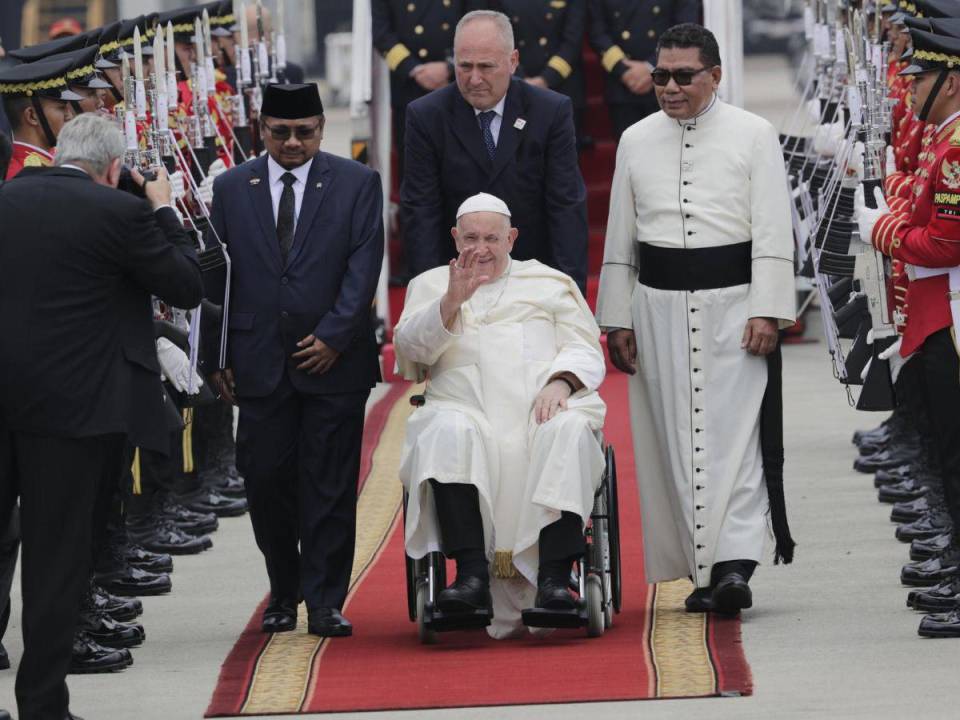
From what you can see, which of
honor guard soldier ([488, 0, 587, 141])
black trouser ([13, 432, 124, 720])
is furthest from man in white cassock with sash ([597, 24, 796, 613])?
honor guard soldier ([488, 0, 587, 141])

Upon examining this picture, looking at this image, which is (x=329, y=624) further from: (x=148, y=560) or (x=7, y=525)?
(x=148, y=560)

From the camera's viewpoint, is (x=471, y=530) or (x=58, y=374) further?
(x=471, y=530)

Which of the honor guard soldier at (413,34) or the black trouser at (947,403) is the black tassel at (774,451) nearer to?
the black trouser at (947,403)

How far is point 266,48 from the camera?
1187 centimetres

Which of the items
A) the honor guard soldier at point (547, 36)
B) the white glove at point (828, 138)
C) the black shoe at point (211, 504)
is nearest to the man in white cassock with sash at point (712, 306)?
the white glove at point (828, 138)

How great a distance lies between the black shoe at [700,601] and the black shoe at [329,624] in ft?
3.41

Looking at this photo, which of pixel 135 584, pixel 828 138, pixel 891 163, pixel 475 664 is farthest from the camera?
pixel 828 138

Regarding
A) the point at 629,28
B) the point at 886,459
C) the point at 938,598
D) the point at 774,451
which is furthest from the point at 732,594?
the point at 629,28

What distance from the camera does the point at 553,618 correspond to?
261 inches

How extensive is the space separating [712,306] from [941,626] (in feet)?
3.98

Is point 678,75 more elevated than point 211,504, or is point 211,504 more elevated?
point 678,75

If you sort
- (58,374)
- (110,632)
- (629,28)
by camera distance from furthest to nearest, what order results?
1. (629,28)
2. (110,632)
3. (58,374)

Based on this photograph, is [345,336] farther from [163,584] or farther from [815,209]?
[815,209]

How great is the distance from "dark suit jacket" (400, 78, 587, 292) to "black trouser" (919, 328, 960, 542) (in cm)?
139
